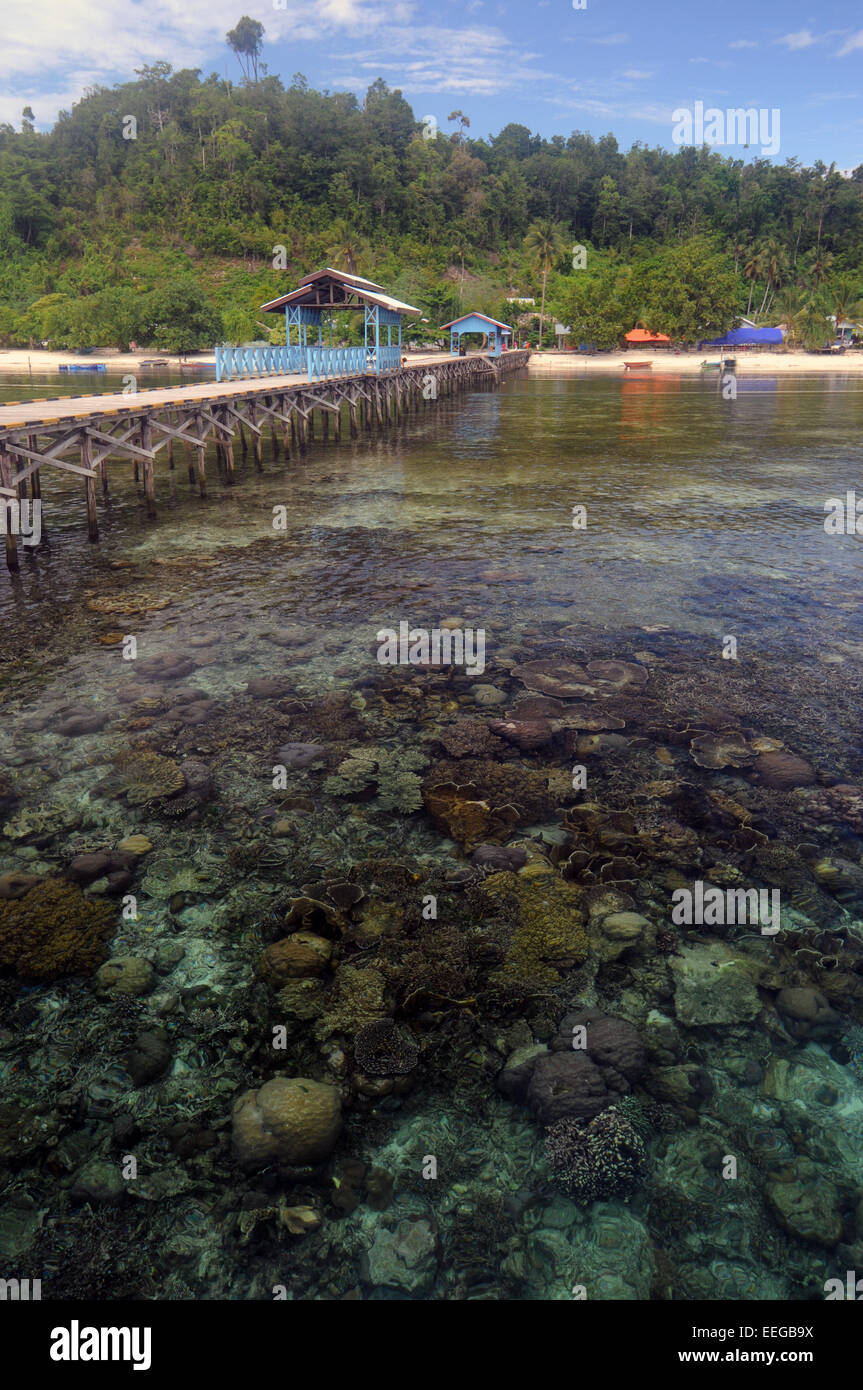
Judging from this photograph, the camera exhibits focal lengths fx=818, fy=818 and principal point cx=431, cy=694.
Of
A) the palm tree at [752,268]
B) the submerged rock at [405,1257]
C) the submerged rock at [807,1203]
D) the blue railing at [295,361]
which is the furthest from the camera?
the palm tree at [752,268]

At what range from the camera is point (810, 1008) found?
5422mm

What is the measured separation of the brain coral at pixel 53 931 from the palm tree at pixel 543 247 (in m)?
113

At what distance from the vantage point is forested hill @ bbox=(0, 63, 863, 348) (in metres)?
98.9

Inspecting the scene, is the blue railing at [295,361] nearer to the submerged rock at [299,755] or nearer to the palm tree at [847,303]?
the submerged rock at [299,755]

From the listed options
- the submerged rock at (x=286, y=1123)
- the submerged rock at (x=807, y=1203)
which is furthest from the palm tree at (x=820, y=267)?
the submerged rock at (x=286, y=1123)

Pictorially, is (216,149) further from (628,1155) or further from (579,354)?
(628,1155)

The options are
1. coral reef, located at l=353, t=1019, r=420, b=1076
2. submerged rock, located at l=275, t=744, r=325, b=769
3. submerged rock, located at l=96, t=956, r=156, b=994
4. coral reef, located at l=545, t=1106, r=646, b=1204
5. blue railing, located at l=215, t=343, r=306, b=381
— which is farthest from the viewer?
blue railing, located at l=215, t=343, r=306, b=381

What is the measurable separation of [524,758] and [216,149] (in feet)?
564

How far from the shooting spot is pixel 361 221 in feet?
437

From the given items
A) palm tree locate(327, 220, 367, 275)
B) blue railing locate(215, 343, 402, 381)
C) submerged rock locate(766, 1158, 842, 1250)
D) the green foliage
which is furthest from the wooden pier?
palm tree locate(327, 220, 367, 275)

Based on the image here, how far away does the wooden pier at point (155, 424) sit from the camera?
15.6 m

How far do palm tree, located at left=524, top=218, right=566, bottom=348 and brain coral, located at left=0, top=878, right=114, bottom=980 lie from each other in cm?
11301

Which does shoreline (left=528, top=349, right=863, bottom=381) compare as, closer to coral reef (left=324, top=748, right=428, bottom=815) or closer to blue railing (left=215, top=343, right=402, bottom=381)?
blue railing (left=215, top=343, right=402, bottom=381)

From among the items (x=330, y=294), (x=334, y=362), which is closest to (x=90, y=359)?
(x=330, y=294)
